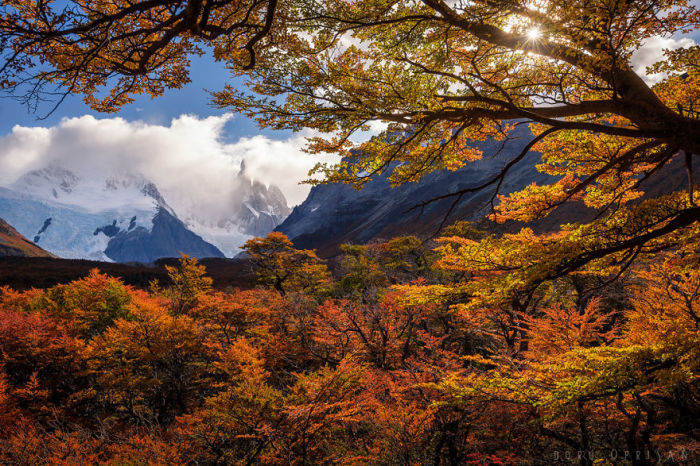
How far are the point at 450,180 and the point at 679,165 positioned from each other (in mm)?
57551

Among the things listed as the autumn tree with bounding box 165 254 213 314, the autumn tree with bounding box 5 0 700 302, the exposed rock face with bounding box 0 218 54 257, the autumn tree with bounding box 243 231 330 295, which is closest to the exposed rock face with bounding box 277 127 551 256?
the autumn tree with bounding box 243 231 330 295

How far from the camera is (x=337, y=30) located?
14.9 feet

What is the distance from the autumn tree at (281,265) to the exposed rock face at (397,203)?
153 feet

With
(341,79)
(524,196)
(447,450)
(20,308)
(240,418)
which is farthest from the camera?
(20,308)

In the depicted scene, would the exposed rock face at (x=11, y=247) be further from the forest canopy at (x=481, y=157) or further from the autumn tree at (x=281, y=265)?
the forest canopy at (x=481, y=157)

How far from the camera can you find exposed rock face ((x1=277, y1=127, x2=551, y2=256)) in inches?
2864

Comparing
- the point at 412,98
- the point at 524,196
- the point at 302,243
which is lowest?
the point at 524,196

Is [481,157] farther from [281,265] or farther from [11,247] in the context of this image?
[11,247]

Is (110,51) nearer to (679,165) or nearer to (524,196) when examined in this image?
(524,196)

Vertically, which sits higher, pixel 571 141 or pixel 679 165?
pixel 679 165

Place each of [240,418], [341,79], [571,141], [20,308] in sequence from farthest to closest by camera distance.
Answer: [20,308], [240,418], [571,141], [341,79]

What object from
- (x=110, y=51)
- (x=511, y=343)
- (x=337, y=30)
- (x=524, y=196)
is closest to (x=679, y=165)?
(x=511, y=343)

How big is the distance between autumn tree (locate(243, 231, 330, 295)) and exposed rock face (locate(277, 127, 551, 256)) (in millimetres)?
46636

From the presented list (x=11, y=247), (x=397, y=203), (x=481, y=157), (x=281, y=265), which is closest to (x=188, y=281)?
(x=281, y=265)
